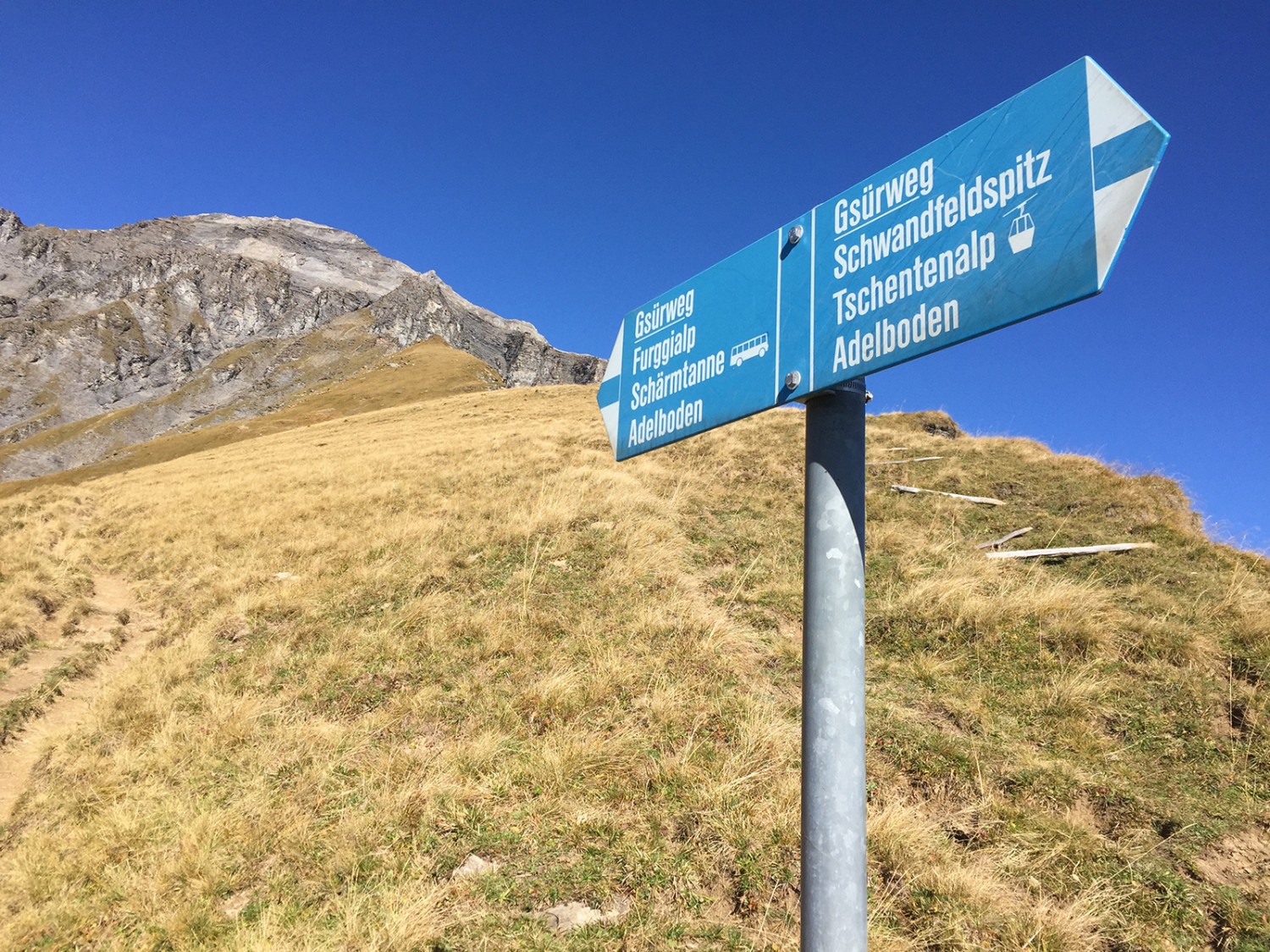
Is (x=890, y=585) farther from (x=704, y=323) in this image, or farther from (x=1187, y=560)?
(x=704, y=323)

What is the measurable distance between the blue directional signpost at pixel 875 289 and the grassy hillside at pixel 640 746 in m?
2.83

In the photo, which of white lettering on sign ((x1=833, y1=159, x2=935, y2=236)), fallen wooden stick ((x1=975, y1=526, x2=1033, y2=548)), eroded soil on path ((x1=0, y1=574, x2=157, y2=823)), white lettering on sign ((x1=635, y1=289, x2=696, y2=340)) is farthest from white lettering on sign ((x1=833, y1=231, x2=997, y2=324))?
fallen wooden stick ((x1=975, y1=526, x2=1033, y2=548))

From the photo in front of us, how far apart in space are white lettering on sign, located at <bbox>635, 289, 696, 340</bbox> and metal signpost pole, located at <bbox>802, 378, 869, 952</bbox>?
3.24 feet

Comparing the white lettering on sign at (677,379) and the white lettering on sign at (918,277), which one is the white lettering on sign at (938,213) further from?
the white lettering on sign at (677,379)

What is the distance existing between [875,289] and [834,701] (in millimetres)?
1236

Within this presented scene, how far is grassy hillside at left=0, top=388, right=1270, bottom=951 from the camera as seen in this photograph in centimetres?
421

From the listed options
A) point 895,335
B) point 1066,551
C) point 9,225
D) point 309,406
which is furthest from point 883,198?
point 9,225

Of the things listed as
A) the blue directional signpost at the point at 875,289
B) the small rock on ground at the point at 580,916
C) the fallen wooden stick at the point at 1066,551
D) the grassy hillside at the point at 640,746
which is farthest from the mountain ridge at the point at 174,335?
the blue directional signpost at the point at 875,289

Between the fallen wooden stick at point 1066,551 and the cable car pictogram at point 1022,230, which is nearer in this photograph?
Answer: the cable car pictogram at point 1022,230

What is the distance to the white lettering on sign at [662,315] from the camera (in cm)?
287

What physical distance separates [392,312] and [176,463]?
123 metres

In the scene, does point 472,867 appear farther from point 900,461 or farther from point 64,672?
point 900,461

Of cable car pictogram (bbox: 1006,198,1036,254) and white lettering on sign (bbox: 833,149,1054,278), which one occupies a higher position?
white lettering on sign (bbox: 833,149,1054,278)

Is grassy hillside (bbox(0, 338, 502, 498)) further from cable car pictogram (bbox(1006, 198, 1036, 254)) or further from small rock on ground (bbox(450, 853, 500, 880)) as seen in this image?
cable car pictogram (bbox(1006, 198, 1036, 254))
